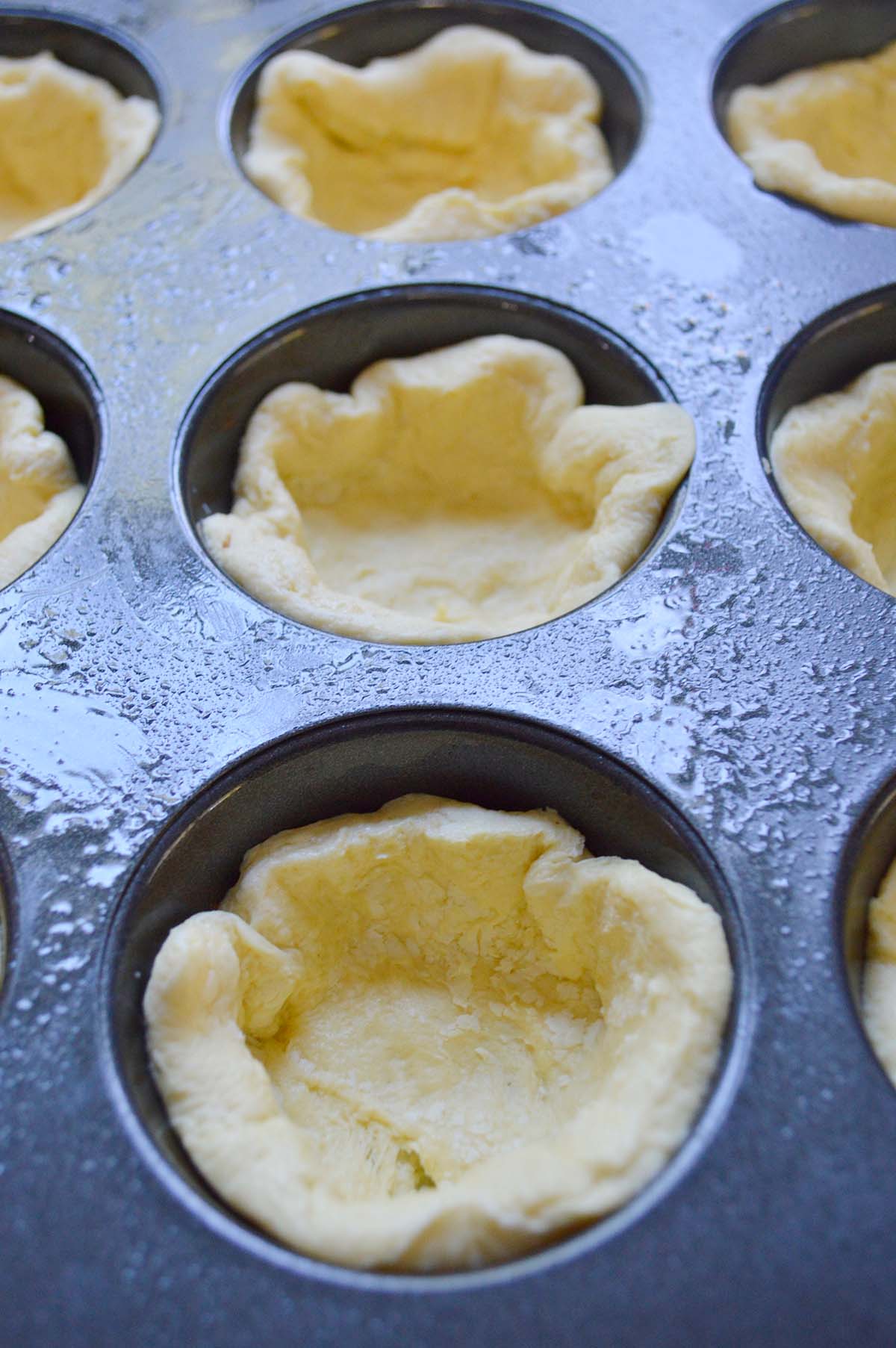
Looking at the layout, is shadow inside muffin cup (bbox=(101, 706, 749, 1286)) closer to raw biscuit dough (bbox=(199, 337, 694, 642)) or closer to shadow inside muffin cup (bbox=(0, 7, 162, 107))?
raw biscuit dough (bbox=(199, 337, 694, 642))

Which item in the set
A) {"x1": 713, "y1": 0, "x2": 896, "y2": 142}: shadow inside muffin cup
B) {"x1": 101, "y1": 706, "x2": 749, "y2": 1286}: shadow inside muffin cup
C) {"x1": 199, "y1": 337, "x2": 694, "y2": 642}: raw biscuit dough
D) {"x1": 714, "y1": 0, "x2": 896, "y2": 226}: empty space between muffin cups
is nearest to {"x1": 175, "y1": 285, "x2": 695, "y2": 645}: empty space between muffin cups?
{"x1": 199, "y1": 337, "x2": 694, "y2": 642}: raw biscuit dough

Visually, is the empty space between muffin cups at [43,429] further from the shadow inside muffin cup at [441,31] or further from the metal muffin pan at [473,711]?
the shadow inside muffin cup at [441,31]

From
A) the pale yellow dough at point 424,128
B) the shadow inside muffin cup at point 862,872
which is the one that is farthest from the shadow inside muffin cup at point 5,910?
the pale yellow dough at point 424,128

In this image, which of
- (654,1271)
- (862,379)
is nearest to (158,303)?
(862,379)

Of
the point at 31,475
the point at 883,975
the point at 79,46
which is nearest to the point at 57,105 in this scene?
the point at 79,46

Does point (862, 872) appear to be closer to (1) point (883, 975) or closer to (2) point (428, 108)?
(1) point (883, 975)

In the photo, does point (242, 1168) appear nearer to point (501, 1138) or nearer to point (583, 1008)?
point (501, 1138)

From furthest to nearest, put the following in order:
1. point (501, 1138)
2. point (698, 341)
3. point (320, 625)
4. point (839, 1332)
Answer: point (698, 341) → point (320, 625) → point (501, 1138) → point (839, 1332)
